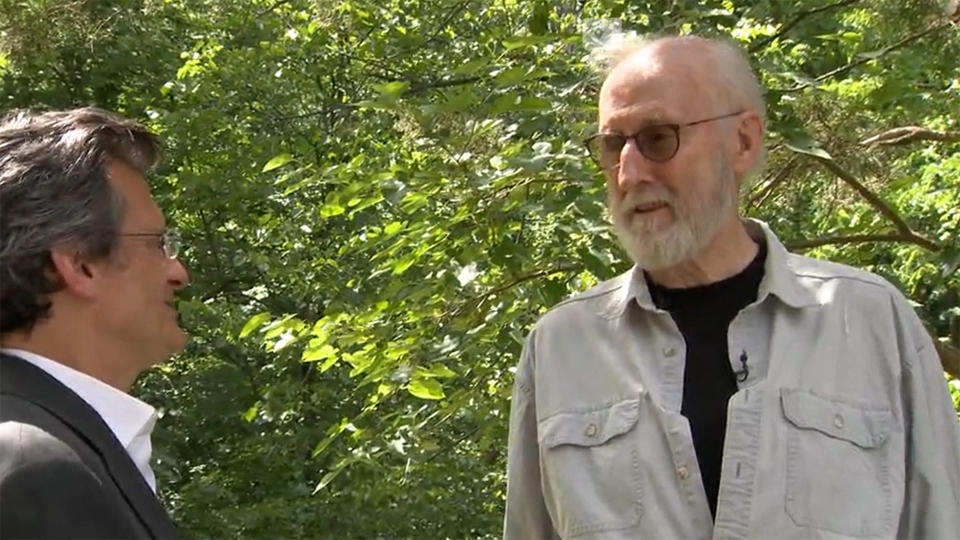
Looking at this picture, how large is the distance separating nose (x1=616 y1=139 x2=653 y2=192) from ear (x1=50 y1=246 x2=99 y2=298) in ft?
2.95

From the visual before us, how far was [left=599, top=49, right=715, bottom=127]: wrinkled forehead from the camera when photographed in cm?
209

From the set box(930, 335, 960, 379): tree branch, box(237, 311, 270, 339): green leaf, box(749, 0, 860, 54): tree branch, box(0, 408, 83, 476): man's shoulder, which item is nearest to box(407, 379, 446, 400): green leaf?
box(237, 311, 270, 339): green leaf

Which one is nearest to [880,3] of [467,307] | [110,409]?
[467,307]

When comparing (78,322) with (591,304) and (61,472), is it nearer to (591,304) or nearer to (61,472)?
(61,472)

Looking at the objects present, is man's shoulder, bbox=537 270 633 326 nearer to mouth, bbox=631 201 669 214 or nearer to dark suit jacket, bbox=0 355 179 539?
mouth, bbox=631 201 669 214

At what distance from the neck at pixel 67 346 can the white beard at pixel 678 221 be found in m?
0.89

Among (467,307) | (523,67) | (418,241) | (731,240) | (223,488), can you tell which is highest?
(523,67)

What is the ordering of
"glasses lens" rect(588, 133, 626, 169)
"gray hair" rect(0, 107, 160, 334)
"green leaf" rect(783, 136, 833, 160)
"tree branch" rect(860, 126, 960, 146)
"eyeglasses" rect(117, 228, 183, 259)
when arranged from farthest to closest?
"tree branch" rect(860, 126, 960, 146) → "green leaf" rect(783, 136, 833, 160) → "glasses lens" rect(588, 133, 626, 169) → "eyeglasses" rect(117, 228, 183, 259) → "gray hair" rect(0, 107, 160, 334)

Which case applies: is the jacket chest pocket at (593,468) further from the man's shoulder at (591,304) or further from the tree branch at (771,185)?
the tree branch at (771,185)

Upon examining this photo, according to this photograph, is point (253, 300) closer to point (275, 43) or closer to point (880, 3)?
point (275, 43)

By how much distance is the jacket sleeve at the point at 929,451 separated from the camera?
192 cm

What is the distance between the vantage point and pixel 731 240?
2129mm

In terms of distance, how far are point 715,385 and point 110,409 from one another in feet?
3.13

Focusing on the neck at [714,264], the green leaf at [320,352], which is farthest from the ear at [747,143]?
the green leaf at [320,352]
